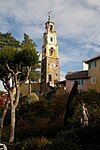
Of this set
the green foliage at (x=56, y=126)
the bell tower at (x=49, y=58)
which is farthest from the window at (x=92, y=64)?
the bell tower at (x=49, y=58)

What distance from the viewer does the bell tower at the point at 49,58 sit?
6881 centimetres

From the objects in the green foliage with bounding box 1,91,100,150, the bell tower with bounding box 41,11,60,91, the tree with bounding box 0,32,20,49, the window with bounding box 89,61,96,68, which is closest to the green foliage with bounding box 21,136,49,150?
the green foliage with bounding box 1,91,100,150

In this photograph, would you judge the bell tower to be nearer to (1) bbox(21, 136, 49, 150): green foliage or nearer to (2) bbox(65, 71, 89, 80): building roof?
(2) bbox(65, 71, 89, 80): building roof

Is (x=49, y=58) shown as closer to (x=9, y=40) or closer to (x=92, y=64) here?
(x=9, y=40)

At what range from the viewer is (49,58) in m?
72.4

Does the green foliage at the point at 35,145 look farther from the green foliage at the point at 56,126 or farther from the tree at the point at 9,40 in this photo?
the tree at the point at 9,40

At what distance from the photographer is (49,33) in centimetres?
7706

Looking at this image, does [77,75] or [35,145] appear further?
[77,75]

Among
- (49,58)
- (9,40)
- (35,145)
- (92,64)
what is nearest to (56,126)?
(35,145)

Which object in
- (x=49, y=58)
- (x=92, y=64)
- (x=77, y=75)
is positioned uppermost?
(x=49, y=58)

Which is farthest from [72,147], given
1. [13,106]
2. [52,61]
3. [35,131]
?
[52,61]

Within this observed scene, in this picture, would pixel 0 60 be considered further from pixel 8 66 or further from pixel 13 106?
pixel 13 106

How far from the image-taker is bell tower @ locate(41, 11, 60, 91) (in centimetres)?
6881

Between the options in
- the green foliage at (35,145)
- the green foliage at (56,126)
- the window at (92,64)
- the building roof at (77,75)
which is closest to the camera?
the green foliage at (56,126)
